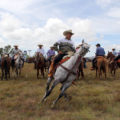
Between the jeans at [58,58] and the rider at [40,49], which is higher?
the rider at [40,49]

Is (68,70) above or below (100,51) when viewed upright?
below

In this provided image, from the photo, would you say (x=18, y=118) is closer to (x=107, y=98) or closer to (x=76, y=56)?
(x=76, y=56)

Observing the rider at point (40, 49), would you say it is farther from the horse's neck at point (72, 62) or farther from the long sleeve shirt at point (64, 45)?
the horse's neck at point (72, 62)

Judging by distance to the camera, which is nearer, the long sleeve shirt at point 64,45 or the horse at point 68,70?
the horse at point 68,70

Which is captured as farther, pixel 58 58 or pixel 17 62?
pixel 17 62

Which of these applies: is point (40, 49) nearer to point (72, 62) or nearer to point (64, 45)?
point (64, 45)

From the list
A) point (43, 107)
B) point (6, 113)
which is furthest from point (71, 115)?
point (6, 113)

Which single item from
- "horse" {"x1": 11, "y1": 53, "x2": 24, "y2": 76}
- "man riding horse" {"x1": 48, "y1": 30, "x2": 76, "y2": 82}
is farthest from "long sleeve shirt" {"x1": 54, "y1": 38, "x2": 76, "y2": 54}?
"horse" {"x1": 11, "y1": 53, "x2": 24, "y2": 76}

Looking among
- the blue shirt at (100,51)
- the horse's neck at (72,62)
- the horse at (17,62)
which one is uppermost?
the blue shirt at (100,51)

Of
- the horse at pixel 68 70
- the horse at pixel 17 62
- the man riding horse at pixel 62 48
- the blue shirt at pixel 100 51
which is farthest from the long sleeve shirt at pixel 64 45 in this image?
the horse at pixel 17 62

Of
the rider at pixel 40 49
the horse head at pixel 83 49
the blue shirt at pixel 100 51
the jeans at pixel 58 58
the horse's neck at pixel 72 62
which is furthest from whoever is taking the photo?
the rider at pixel 40 49

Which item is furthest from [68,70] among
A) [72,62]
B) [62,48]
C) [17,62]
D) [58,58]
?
[17,62]

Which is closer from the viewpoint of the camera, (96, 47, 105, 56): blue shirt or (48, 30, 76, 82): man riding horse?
(48, 30, 76, 82): man riding horse

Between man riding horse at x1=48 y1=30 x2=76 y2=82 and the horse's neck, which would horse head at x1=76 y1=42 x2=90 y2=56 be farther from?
man riding horse at x1=48 y1=30 x2=76 y2=82
